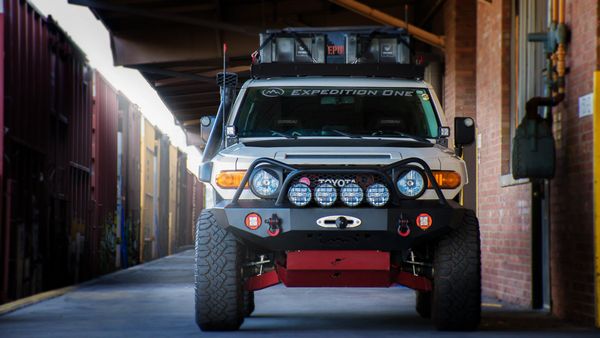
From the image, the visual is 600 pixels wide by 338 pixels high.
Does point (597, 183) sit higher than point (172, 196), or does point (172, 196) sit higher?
point (172, 196)

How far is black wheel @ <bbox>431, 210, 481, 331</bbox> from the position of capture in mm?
8438

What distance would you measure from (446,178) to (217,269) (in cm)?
191

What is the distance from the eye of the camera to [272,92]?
9547mm

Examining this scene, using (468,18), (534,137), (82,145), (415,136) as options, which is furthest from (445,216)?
(82,145)

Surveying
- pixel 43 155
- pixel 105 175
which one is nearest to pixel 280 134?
pixel 43 155

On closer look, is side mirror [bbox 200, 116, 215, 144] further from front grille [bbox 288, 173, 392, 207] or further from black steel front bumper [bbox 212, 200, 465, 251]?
front grille [bbox 288, 173, 392, 207]

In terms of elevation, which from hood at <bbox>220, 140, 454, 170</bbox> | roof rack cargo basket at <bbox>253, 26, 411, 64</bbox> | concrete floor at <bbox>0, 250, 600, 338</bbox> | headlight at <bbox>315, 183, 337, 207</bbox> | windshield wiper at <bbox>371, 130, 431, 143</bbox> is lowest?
concrete floor at <bbox>0, 250, 600, 338</bbox>

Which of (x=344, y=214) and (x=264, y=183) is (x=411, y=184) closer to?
(x=344, y=214)

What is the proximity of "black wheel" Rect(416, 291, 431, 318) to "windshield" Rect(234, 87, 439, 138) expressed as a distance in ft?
6.03

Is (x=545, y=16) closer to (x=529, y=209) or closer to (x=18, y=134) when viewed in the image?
(x=529, y=209)

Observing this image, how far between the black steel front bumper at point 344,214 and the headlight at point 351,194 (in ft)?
0.21

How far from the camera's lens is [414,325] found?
950 centimetres

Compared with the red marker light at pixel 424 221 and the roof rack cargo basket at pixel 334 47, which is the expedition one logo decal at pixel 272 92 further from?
the red marker light at pixel 424 221

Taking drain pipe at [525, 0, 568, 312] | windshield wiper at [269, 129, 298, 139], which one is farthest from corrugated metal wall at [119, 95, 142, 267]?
windshield wiper at [269, 129, 298, 139]
